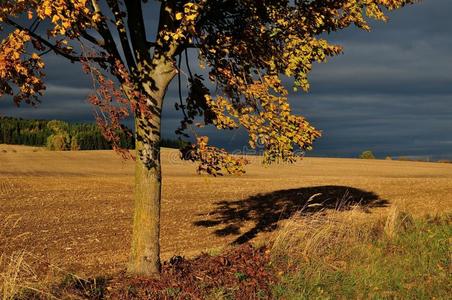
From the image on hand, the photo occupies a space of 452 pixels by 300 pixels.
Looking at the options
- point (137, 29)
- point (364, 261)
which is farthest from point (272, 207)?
point (137, 29)

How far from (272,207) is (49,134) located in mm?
48665

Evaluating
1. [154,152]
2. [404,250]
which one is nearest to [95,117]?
[154,152]

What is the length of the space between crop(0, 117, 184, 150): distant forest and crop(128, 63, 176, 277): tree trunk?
48503 millimetres

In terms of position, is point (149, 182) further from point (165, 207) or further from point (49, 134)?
point (49, 134)

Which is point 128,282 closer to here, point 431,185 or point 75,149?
point 431,185

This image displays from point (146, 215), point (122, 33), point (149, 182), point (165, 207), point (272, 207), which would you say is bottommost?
point (165, 207)

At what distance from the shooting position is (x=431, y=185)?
3275 cm

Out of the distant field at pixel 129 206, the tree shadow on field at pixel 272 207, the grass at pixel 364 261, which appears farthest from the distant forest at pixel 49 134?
Result: the grass at pixel 364 261

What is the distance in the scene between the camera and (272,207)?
22.8m

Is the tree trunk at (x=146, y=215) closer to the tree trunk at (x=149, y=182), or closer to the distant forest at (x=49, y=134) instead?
the tree trunk at (x=149, y=182)

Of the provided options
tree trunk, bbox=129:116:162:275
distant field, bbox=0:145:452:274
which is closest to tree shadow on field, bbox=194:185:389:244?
distant field, bbox=0:145:452:274

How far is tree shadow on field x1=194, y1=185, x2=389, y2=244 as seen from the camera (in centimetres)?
1847

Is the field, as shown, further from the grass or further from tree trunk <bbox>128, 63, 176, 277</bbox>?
tree trunk <bbox>128, 63, 176, 277</bbox>

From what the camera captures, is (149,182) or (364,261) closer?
(149,182)
